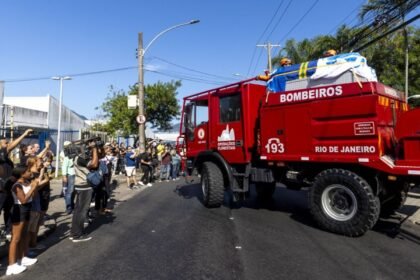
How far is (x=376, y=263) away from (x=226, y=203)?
16.9 ft

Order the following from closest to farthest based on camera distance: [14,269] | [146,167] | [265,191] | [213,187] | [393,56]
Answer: [14,269] < [213,187] < [265,191] < [146,167] < [393,56]

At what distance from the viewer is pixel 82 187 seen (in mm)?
6324

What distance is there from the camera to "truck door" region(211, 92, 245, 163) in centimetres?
841

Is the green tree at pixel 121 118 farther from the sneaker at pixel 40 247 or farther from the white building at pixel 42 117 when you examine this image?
the sneaker at pixel 40 247

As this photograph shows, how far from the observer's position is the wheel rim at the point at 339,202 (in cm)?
630

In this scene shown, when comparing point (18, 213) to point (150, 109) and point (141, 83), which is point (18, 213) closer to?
point (141, 83)

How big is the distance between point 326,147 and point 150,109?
86.5 feet

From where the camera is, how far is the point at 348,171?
633 centimetres

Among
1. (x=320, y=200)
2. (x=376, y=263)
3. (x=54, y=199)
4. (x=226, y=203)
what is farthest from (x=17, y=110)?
(x=376, y=263)

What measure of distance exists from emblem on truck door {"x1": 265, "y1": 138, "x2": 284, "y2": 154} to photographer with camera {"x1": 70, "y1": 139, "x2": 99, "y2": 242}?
11.5ft

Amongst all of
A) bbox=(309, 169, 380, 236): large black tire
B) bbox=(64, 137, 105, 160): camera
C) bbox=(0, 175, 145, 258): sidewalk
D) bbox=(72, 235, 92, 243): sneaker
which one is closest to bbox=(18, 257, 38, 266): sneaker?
bbox=(0, 175, 145, 258): sidewalk

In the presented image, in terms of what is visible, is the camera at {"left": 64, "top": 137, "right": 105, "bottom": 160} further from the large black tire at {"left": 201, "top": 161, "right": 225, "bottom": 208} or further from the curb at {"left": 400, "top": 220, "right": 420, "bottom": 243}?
the curb at {"left": 400, "top": 220, "right": 420, "bottom": 243}


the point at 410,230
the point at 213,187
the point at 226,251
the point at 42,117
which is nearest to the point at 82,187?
the point at 226,251

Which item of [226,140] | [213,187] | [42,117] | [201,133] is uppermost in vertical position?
[42,117]
